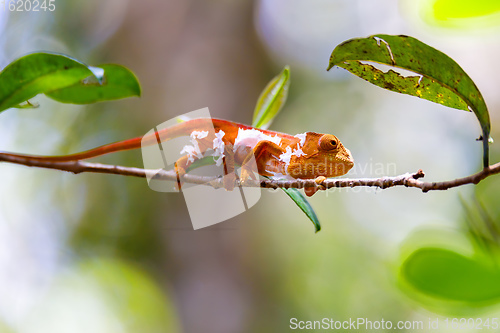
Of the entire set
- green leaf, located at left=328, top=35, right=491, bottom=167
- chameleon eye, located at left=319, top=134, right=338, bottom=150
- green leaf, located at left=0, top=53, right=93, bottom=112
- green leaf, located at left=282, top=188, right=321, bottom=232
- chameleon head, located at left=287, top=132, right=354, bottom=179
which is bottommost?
green leaf, located at left=282, top=188, right=321, bottom=232

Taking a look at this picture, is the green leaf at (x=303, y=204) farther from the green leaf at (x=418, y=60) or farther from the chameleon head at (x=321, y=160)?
the green leaf at (x=418, y=60)

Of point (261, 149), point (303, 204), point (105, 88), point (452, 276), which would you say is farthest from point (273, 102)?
point (452, 276)

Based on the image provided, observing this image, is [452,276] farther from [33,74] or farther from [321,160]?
[33,74]

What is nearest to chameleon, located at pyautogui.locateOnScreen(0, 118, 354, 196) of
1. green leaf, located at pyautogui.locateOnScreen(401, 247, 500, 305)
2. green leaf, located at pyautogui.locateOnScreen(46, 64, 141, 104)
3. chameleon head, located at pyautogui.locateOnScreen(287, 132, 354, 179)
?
chameleon head, located at pyautogui.locateOnScreen(287, 132, 354, 179)

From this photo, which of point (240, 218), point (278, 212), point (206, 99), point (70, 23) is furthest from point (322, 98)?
point (70, 23)

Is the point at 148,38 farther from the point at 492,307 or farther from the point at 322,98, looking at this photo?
the point at 492,307

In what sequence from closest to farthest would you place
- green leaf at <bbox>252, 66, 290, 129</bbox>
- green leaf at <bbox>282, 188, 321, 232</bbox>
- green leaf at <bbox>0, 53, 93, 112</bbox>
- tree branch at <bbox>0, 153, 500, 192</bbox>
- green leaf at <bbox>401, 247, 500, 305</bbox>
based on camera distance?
green leaf at <bbox>401, 247, 500, 305</bbox> → tree branch at <bbox>0, 153, 500, 192</bbox> → green leaf at <bbox>0, 53, 93, 112</bbox> → green leaf at <bbox>282, 188, 321, 232</bbox> → green leaf at <bbox>252, 66, 290, 129</bbox>

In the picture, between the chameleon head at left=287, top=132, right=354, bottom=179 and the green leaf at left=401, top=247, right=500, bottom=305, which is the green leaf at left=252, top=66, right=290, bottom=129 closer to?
the chameleon head at left=287, top=132, right=354, bottom=179
